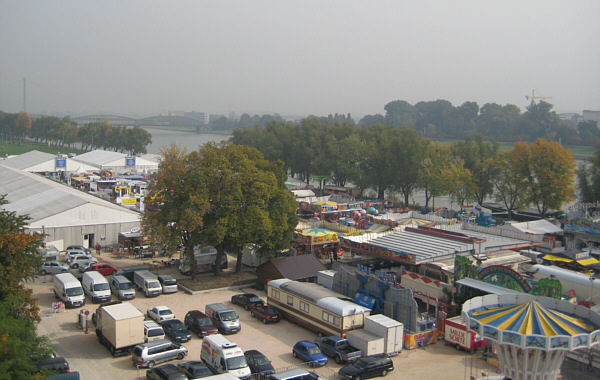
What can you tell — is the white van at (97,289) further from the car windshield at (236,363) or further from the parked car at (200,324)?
the car windshield at (236,363)

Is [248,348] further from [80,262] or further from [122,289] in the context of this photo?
[80,262]

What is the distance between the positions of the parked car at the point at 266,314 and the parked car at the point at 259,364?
2.66 meters

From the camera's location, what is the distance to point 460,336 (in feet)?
38.2

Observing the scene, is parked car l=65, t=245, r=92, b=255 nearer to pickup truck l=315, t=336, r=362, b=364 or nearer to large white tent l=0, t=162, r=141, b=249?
large white tent l=0, t=162, r=141, b=249

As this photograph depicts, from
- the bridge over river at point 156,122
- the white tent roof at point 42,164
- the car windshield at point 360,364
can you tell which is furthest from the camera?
the bridge over river at point 156,122

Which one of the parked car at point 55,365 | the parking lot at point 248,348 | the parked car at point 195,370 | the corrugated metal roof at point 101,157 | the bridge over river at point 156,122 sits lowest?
the parking lot at point 248,348

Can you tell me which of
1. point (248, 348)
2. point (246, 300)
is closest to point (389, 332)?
point (248, 348)

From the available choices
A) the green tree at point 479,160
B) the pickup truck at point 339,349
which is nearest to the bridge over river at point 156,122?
the green tree at point 479,160

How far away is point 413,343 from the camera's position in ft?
38.3

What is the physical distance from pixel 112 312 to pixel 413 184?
2756cm

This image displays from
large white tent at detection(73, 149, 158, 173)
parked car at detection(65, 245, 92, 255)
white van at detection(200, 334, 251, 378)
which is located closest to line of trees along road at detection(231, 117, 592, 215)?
large white tent at detection(73, 149, 158, 173)

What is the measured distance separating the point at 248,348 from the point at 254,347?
0.46 ft

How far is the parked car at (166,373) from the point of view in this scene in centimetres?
917

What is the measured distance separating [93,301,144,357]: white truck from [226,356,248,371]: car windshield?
230 centimetres
